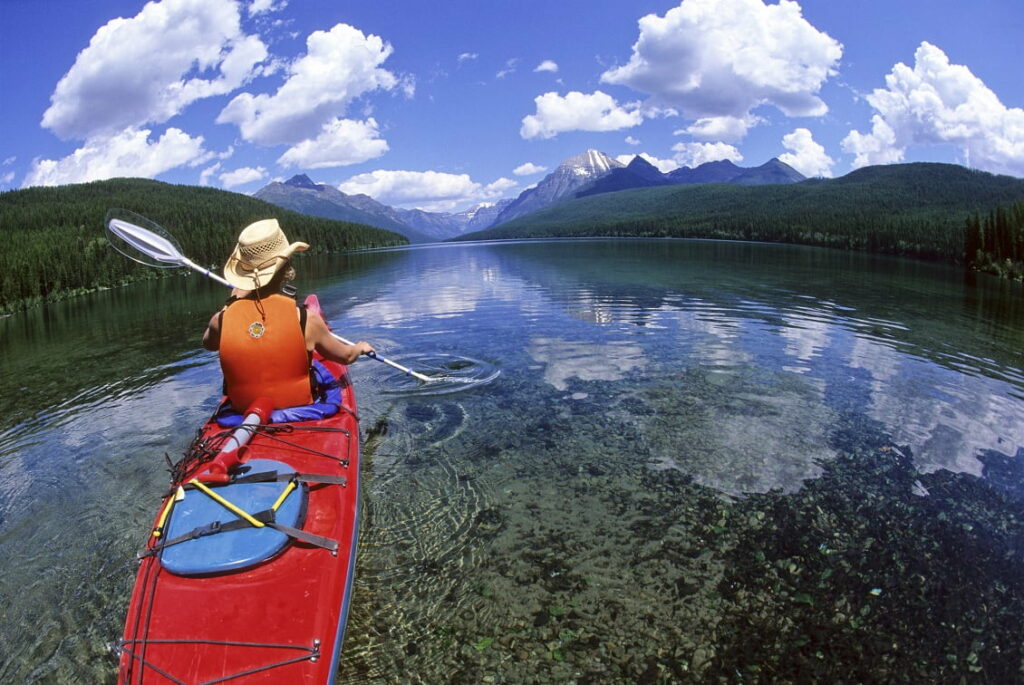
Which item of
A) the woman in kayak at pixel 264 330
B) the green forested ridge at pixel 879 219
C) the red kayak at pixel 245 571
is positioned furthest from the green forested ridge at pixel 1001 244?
the red kayak at pixel 245 571

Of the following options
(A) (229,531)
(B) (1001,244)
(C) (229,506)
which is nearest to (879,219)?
(B) (1001,244)

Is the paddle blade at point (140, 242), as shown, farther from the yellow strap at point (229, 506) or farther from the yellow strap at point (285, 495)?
the yellow strap at point (285, 495)

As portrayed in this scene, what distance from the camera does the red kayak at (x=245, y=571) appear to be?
437cm

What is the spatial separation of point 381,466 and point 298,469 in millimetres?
3186

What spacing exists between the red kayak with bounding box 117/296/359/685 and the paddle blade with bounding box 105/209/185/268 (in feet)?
21.1

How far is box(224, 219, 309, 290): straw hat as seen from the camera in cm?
736

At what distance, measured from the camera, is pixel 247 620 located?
4.61m

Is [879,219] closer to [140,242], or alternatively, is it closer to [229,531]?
[140,242]

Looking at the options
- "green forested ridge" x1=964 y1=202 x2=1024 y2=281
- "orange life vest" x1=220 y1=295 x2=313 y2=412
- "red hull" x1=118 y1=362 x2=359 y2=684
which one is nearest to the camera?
"red hull" x1=118 y1=362 x2=359 y2=684

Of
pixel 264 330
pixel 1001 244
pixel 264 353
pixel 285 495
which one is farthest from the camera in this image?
pixel 1001 244

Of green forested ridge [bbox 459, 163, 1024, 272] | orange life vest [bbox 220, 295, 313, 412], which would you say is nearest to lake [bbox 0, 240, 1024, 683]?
orange life vest [bbox 220, 295, 313, 412]

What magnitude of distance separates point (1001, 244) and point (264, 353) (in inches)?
2440

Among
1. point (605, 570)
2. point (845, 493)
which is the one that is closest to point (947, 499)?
point (845, 493)

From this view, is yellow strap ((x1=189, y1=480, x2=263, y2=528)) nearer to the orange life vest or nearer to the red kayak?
the red kayak
